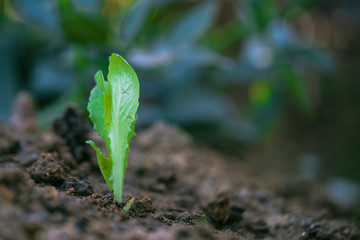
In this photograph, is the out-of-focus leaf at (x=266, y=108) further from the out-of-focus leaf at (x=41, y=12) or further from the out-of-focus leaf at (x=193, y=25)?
the out-of-focus leaf at (x=41, y=12)

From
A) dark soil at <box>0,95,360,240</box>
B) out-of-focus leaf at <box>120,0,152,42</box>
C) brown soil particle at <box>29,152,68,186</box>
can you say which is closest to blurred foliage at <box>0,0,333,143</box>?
out-of-focus leaf at <box>120,0,152,42</box>

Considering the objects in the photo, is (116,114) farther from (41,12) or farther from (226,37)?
(226,37)

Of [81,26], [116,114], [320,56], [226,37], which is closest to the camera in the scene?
[116,114]

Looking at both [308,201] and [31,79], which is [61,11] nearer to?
[31,79]

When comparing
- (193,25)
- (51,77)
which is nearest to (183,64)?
(193,25)

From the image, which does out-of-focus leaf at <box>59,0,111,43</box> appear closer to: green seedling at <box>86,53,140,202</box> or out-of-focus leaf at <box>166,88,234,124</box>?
out-of-focus leaf at <box>166,88,234,124</box>

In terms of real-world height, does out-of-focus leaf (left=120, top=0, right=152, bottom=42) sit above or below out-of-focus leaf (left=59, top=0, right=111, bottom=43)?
above

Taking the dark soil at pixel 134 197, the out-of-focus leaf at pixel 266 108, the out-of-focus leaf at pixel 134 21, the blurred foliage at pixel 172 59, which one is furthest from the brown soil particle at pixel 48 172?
the out-of-focus leaf at pixel 266 108
